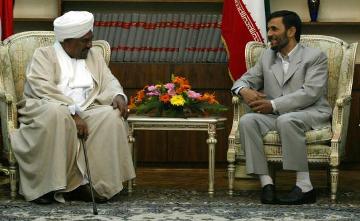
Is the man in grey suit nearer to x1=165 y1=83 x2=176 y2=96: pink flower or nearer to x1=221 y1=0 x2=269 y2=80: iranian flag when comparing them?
x1=165 y1=83 x2=176 y2=96: pink flower

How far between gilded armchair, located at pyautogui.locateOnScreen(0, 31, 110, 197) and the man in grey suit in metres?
1.08

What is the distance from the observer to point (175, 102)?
5473 millimetres

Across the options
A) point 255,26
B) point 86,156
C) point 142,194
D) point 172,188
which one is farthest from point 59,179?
point 255,26

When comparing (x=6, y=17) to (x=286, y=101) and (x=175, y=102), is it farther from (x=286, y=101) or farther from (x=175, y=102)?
(x=286, y=101)

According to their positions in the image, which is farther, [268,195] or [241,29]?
[241,29]

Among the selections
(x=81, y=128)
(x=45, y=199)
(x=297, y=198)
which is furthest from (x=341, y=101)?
(x=45, y=199)

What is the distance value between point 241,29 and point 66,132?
2012 millimetres

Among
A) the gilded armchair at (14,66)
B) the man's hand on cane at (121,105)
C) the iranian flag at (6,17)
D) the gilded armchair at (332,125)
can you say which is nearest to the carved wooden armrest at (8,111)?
the gilded armchair at (14,66)

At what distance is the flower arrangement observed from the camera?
18.1ft

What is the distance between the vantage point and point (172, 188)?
583 centimetres

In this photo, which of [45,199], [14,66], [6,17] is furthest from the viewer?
[6,17]

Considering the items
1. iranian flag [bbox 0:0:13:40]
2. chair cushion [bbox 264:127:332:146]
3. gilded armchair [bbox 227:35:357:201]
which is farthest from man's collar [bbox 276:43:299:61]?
iranian flag [bbox 0:0:13:40]

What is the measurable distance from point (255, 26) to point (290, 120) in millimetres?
1571

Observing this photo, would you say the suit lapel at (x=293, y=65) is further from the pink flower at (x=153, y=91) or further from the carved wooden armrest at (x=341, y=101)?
the pink flower at (x=153, y=91)
